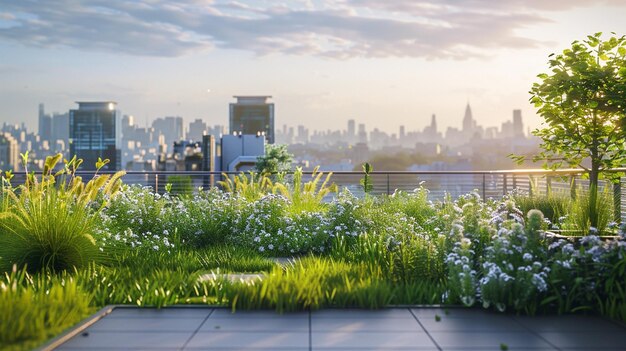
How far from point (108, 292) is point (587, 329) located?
10.5ft

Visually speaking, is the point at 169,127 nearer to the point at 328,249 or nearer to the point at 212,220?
the point at 212,220

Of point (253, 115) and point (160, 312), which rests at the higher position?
point (253, 115)

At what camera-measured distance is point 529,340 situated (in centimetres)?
365

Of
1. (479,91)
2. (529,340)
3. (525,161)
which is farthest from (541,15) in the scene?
(529,340)

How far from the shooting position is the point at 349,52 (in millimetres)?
20547

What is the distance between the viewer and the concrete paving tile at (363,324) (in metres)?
3.82


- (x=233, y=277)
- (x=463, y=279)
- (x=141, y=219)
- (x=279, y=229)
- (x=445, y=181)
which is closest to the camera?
(x=463, y=279)

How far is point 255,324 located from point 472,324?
4.32 ft

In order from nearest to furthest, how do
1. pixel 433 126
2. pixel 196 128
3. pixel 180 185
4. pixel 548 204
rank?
pixel 548 204
pixel 180 185
pixel 433 126
pixel 196 128

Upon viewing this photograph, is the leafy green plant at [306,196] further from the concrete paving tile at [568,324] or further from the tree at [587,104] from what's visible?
the concrete paving tile at [568,324]

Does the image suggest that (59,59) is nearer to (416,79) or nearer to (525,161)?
(416,79)

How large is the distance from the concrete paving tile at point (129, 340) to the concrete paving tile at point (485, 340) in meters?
1.43

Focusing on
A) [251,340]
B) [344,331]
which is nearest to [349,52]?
[344,331]

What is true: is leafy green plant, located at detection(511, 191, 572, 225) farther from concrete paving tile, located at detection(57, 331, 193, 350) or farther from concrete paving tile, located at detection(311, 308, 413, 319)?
concrete paving tile, located at detection(57, 331, 193, 350)
